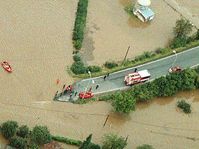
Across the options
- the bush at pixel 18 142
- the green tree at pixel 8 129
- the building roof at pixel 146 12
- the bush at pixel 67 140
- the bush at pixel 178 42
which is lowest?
the bush at pixel 18 142

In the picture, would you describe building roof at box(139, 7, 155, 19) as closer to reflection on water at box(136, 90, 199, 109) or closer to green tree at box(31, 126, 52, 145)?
reflection on water at box(136, 90, 199, 109)

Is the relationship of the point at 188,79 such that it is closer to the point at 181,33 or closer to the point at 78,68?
the point at 181,33

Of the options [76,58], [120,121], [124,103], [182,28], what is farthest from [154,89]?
[182,28]

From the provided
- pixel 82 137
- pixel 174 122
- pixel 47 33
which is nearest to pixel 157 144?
pixel 174 122

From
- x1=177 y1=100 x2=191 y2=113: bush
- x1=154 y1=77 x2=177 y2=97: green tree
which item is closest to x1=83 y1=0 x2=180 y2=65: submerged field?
x1=154 y1=77 x2=177 y2=97: green tree

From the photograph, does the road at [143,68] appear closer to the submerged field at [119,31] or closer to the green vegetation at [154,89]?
the green vegetation at [154,89]

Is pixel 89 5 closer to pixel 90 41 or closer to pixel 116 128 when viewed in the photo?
pixel 90 41

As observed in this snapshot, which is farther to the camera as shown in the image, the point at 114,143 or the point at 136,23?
the point at 136,23

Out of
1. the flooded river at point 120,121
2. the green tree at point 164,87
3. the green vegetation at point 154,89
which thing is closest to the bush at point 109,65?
the green vegetation at point 154,89
